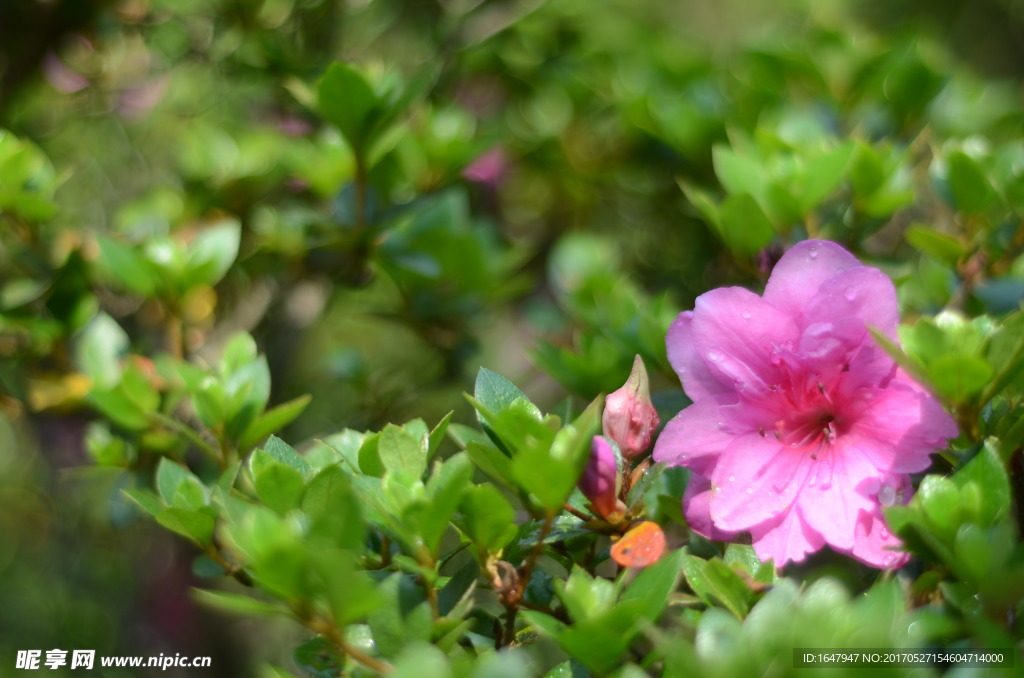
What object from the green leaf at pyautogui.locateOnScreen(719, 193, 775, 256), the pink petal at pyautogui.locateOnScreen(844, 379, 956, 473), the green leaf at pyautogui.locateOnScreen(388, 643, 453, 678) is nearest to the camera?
the green leaf at pyautogui.locateOnScreen(388, 643, 453, 678)

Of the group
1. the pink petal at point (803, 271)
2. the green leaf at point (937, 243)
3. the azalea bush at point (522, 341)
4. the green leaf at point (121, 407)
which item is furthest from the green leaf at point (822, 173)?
the green leaf at point (121, 407)

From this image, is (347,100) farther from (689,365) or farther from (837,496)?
(837,496)

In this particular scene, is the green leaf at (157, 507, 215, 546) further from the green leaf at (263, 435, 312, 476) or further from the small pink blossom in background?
the small pink blossom in background

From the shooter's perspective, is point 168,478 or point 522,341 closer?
point 168,478

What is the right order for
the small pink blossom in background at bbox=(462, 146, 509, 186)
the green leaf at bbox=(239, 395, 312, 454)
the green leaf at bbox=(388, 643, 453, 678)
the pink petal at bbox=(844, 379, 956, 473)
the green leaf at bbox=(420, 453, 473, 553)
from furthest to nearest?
1. the small pink blossom in background at bbox=(462, 146, 509, 186)
2. the green leaf at bbox=(239, 395, 312, 454)
3. the pink petal at bbox=(844, 379, 956, 473)
4. the green leaf at bbox=(420, 453, 473, 553)
5. the green leaf at bbox=(388, 643, 453, 678)

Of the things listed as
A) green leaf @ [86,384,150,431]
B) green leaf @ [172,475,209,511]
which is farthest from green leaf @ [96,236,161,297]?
green leaf @ [172,475,209,511]

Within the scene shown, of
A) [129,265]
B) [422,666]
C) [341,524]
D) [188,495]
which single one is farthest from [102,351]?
[422,666]

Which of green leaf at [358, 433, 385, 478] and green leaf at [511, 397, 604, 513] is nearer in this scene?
green leaf at [511, 397, 604, 513]

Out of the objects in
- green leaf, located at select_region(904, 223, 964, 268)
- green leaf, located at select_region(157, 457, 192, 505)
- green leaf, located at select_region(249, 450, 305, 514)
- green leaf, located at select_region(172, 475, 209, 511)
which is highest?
green leaf, located at select_region(904, 223, 964, 268)
